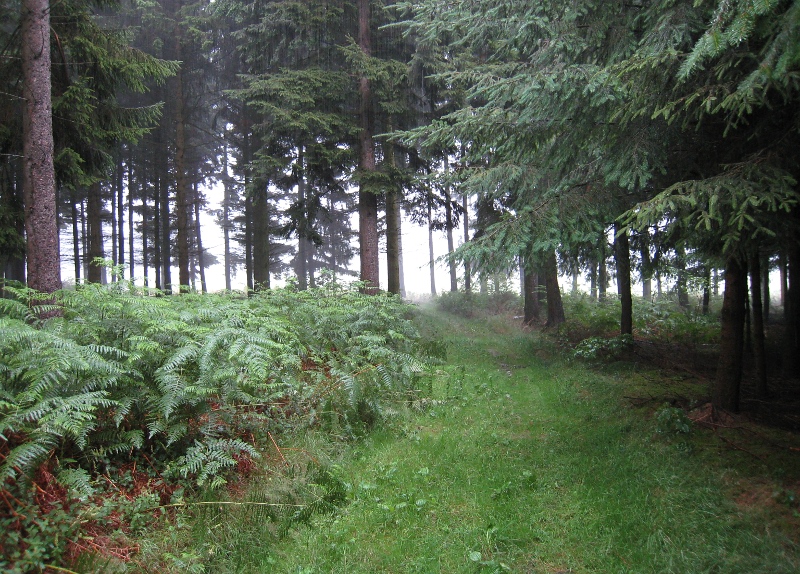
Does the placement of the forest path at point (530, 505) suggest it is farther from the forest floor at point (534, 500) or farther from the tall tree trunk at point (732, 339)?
the tall tree trunk at point (732, 339)

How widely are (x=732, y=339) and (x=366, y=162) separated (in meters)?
11.5

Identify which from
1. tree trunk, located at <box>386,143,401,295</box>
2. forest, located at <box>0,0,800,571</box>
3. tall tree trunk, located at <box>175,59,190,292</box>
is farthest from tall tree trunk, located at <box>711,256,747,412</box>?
tall tree trunk, located at <box>175,59,190,292</box>

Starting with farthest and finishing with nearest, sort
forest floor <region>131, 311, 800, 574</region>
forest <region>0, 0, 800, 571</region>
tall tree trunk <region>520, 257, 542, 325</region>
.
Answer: tall tree trunk <region>520, 257, 542, 325</region> < forest <region>0, 0, 800, 571</region> < forest floor <region>131, 311, 800, 574</region>

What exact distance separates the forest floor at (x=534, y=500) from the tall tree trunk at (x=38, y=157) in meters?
5.96

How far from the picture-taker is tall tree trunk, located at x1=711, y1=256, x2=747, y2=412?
6176mm

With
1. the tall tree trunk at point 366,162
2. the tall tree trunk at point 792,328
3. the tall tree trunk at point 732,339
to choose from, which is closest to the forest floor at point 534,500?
the tall tree trunk at point 732,339

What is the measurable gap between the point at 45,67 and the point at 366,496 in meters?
9.37

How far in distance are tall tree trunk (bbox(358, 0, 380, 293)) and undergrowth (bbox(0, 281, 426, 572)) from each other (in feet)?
27.4

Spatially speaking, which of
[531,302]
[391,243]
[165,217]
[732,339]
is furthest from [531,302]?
[165,217]

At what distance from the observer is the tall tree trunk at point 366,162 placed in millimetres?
14883

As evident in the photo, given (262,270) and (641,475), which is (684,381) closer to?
(641,475)

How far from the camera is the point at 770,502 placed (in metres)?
4.36

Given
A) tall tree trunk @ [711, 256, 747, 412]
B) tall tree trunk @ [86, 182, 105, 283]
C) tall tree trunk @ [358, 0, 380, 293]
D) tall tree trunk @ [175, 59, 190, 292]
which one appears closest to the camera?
tall tree trunk @ [711, 256, 747, 412]

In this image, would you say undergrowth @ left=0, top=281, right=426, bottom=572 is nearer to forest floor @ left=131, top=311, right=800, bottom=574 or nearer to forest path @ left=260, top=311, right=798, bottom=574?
forest floor @ left=131, top=311, right=800, bottom=574
